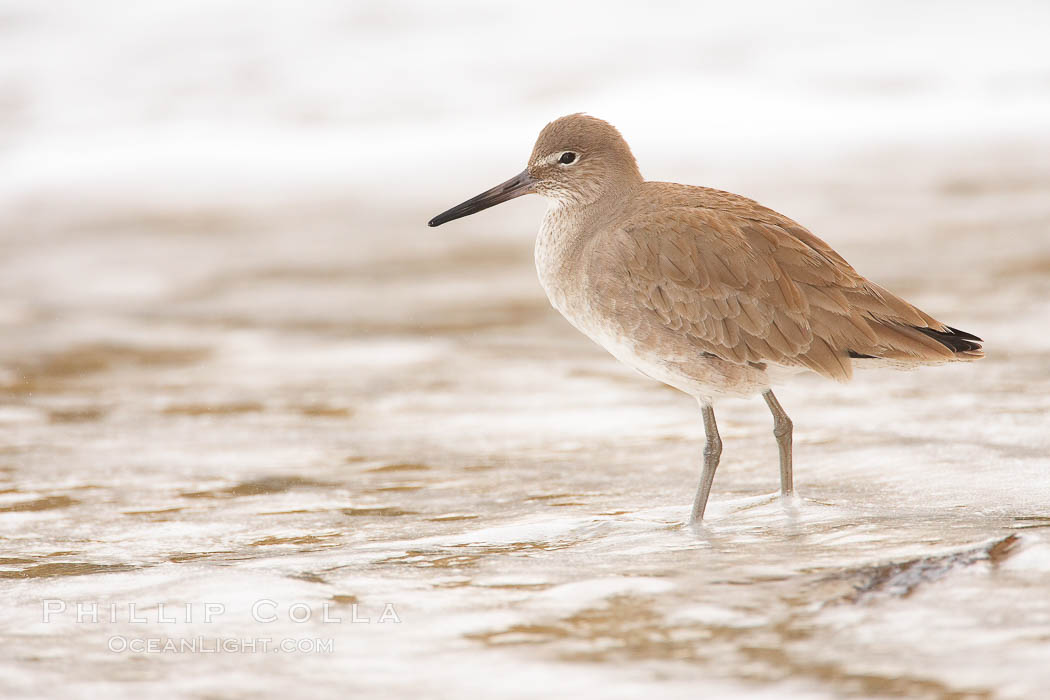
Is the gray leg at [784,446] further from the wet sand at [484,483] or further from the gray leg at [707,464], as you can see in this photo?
the gray leg at [707,464]

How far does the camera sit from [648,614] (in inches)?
126

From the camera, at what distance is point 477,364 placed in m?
7.47

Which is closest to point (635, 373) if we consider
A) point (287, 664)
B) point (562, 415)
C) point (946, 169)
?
point (562, 415)

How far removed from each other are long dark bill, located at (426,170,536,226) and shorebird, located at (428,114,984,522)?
0.66m

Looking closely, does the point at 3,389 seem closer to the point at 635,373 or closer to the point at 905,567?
the point at 635,373

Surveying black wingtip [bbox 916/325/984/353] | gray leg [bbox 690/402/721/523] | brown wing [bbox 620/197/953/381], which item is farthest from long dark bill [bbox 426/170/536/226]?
black wingtip [bbox 916/325/984/353]

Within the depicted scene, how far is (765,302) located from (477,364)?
3342 millimetres

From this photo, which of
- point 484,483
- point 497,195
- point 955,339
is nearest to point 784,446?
point 955,339

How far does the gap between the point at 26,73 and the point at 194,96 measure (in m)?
1.88

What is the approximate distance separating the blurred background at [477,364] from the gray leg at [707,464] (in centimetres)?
15

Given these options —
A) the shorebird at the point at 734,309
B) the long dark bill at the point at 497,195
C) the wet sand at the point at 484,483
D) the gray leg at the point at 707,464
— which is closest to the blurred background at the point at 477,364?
the wet sand at the point at 484,483

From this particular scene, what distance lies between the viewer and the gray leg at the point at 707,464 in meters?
4.29

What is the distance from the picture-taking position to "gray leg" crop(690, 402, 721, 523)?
4289mm

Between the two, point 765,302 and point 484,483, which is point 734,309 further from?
point 484,483
